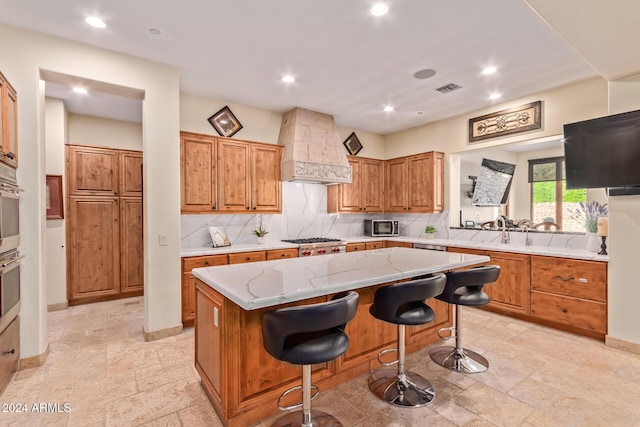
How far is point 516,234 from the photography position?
4.55 metres

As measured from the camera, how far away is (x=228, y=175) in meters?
4.33

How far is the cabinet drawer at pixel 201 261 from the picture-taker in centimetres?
368

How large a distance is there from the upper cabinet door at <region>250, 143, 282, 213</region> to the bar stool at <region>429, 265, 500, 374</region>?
9.25 ft

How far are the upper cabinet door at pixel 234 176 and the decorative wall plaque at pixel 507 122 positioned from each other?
3539 mm

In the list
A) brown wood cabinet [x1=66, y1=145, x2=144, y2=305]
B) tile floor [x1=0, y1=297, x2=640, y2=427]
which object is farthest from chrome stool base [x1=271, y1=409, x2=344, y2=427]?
brown wood cabinet [x1=66, y1=145, x2=144, y2=305]

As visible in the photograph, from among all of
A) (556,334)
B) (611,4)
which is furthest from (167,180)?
(556,334)

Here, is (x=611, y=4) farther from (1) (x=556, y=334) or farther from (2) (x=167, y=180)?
(2) (x=167, y=180)

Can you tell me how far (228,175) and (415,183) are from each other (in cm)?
325

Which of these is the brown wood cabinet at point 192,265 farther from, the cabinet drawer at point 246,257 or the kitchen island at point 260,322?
the kitchen island at point 260,322

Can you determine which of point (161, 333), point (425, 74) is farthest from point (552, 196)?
point (161, 333)

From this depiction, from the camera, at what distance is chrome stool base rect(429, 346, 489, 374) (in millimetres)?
2695

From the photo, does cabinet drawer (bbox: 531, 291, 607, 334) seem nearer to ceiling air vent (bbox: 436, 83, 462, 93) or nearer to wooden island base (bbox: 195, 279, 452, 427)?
wooden island base (bbox: 195, 279, 452, 427)

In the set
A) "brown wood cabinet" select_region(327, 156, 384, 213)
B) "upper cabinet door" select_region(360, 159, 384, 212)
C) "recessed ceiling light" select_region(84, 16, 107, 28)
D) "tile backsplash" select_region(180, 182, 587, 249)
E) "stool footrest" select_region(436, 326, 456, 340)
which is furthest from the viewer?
"upper cabinet door" select_region(360, 159, 384, 212)

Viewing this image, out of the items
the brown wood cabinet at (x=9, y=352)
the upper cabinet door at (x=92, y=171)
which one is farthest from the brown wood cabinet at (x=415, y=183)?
the brown wood cabinet at (x=9, y=352)
